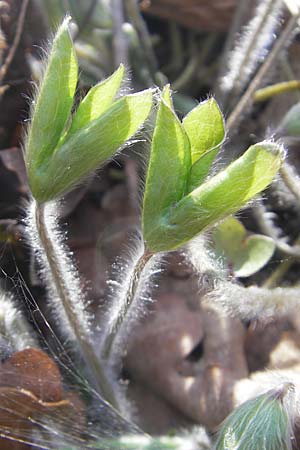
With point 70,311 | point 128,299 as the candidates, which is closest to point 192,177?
point 128,299

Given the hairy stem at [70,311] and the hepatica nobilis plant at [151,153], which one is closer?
the hepatica nobilis plant at [151,153]

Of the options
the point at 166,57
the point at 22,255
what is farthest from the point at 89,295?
the point at 166,57

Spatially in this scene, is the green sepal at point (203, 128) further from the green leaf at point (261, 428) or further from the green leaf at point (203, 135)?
the green leaf at point (261, 428)

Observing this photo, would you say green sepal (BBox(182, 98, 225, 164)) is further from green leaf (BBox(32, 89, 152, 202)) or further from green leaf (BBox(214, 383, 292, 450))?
green leaf (BBox(214, 383, 292, 450))

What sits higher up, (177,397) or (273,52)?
(273,52)

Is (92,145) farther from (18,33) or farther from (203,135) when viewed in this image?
(18,33)

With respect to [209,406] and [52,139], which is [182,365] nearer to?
[209,406]

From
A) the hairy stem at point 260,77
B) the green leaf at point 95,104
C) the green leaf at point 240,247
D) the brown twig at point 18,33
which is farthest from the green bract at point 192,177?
the brown twig at point 18,33

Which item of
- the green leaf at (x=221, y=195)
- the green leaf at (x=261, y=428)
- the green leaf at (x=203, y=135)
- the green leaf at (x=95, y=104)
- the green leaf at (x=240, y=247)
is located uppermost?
the green leaf at (x=95, y=104)
